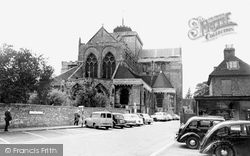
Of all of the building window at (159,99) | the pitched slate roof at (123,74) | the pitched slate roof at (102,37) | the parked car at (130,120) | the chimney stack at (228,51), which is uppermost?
the pitched slate roof at (102,37)

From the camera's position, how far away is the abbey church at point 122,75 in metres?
45.3

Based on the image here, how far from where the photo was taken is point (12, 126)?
64.4 ft

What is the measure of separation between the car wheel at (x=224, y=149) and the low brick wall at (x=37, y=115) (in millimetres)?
16123

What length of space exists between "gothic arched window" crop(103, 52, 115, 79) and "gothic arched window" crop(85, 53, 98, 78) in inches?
75.2

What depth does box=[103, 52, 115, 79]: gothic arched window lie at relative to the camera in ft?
170

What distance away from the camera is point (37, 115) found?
72.1 feet

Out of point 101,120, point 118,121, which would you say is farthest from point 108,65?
point 101,120

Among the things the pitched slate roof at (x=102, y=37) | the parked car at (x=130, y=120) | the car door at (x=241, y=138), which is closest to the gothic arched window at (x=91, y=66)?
the pitched slate roof at (x=102, y=37)

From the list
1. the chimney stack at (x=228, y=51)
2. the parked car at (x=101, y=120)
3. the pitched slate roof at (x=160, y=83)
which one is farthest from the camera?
the pitched slate roof at (x=160, y=83)

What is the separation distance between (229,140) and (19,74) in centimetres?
1707

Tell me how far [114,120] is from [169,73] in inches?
1845

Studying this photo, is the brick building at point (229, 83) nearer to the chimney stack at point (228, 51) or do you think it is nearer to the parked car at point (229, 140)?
the chimney stack at point (228, 51)

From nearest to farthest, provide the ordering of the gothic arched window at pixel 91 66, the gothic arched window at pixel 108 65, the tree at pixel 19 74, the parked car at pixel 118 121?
1. the tree at pixel 19 74
2. the parked car at pixel 118 121
3. the gothic arched window at pixel 108 65
4. the gothic arched window at pixel 91 66

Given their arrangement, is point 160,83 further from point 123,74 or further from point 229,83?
point 229,83
